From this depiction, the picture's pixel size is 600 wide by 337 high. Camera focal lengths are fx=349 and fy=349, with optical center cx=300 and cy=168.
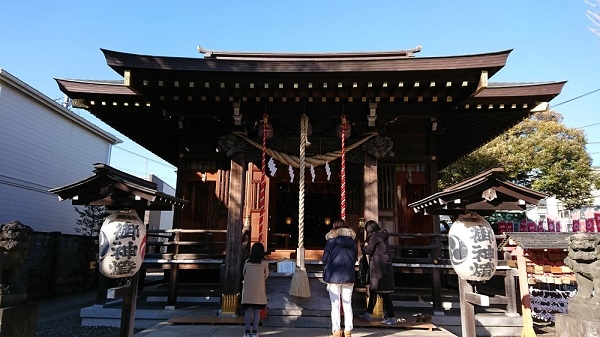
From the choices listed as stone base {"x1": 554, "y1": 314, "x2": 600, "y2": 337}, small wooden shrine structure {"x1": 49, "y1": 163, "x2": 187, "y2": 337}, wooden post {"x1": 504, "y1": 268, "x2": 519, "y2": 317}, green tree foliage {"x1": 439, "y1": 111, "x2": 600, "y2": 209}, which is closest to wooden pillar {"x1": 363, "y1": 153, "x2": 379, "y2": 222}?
wooden post {"x1": 504, "y1": 268, "x2": 519, "y2": 317}

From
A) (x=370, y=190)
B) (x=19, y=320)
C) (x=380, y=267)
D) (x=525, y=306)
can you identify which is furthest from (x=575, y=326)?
(x=19, y=320)

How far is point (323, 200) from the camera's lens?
15.4 meters

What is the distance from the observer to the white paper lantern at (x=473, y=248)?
15.1 ft

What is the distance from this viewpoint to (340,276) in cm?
546

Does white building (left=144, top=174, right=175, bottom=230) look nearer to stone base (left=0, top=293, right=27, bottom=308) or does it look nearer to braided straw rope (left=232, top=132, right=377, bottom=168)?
braided straw rope (left=232, top=132, right=377, bottom=168)

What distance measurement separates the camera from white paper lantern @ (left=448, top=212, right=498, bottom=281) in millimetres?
4617

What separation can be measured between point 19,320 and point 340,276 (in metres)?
4.05

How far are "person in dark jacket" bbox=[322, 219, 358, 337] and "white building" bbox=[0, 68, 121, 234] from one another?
498 inches

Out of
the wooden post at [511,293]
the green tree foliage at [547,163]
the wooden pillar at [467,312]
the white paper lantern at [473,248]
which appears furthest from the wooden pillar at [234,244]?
the green tree foliage at [547,163]

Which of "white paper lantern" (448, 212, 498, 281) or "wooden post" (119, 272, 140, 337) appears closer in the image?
"white paper lantern" (448, 212, 498, 281)

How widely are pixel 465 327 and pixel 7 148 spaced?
15.1 meters

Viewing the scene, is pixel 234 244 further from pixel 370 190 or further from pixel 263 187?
pixel 370 190

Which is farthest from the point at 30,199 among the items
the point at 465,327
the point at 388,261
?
the point at 465,327

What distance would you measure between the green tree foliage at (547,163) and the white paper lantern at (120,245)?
16.1 meters
